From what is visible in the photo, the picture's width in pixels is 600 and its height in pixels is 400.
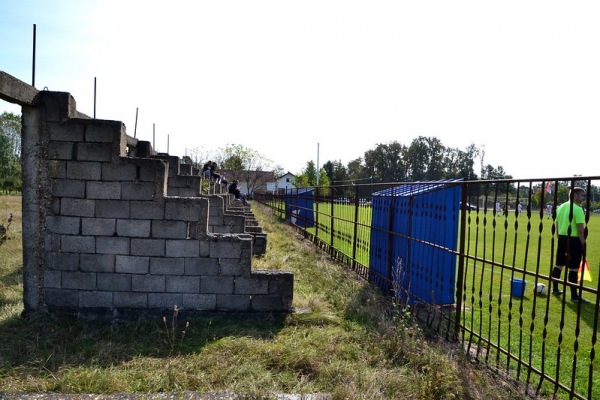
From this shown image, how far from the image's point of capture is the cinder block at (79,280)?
4.99m

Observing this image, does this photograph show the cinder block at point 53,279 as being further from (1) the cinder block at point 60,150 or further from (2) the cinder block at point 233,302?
(2) the cinder block at point 233,302

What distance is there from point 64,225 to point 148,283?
1175 mm

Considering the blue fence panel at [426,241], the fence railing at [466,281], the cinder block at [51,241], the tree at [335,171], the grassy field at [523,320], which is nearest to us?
the grassy field at [523,320]

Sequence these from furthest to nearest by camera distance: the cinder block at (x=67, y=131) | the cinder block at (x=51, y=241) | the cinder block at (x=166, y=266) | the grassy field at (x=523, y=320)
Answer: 1. the cinder block at (x=166, y=266)
2. the cinder block at (x=51, y=241)
3. the cinder block at (x=67, y=131)
4. the grassy field at (x=523, y=320)

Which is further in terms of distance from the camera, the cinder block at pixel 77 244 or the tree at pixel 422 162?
the tree at pixel 422 162

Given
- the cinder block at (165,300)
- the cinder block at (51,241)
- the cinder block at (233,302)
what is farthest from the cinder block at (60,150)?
the cinder block at (233,302)

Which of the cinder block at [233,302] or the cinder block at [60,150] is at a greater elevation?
the cinder block at [60,150]

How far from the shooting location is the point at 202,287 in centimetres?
512

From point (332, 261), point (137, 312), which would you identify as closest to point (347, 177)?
point (332, 261)

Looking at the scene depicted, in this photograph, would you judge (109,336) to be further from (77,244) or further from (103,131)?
(103,131)

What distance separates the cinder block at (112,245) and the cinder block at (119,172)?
69cm

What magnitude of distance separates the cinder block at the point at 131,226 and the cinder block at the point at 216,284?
3.06 ft

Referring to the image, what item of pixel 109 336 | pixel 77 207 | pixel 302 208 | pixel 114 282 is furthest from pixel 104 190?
pixel 302 208

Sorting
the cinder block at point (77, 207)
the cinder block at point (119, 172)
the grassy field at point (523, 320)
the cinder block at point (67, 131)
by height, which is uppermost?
the cinder block at point (67, 131)
